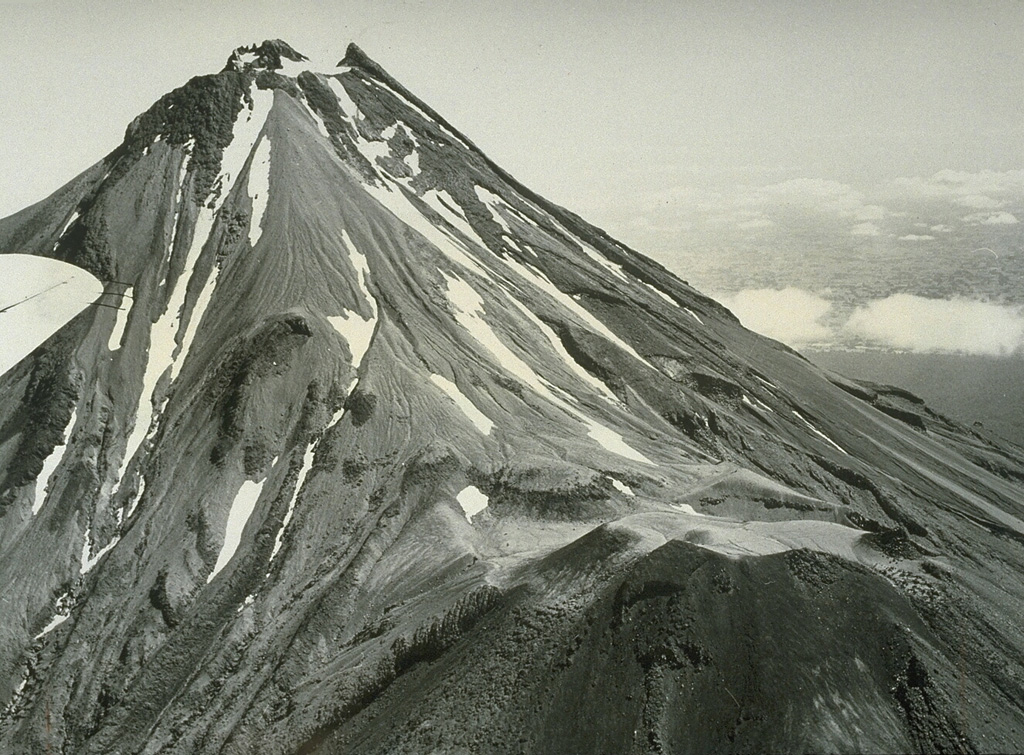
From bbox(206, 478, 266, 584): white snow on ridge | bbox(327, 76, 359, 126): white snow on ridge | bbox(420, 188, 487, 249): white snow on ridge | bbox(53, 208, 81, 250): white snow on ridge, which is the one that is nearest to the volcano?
bbox(206, 478, 266, 584): white snow on ridge

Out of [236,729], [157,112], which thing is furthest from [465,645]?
[157,112]

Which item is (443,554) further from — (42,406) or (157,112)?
(157,112)

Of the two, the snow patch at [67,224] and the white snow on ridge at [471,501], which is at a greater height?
the snow patch at [67,224]

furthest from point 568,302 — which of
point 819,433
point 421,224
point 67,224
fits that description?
point 67,224

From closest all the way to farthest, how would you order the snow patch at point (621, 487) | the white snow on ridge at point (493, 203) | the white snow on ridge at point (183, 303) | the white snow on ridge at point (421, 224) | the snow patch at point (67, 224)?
1. the snow patch at point (621, 487)
2. the white snow on ridge at point (183, 303)
3. the white snow on ridge at point (421, 224)
4. the snow patch at point (67, 224)
5. the white snow on ridge at point (493, 203)

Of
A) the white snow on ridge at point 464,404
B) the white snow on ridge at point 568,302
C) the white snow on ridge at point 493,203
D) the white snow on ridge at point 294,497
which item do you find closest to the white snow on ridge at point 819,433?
the white snow on ridge at point 568,302

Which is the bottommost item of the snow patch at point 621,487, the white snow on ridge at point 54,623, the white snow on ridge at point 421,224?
the white snow on ridge at point 54,623

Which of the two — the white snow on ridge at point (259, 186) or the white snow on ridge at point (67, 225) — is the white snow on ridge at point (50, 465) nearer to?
the white snow on ridge at point (259, 186)
